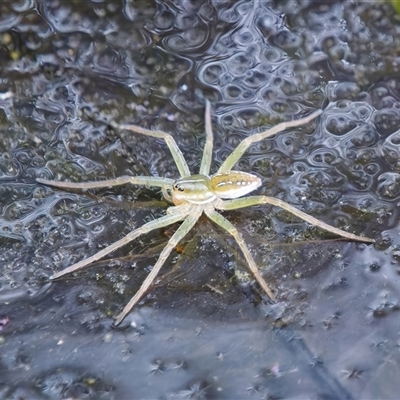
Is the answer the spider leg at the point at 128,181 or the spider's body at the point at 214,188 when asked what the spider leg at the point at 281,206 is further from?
the spider leg at the point at 128,181

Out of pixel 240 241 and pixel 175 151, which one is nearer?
pixel 240 241

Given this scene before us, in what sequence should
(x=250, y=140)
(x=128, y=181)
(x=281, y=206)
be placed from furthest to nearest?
(x=250, y=140) → (x=128, y=181) → (x=281, y=206)

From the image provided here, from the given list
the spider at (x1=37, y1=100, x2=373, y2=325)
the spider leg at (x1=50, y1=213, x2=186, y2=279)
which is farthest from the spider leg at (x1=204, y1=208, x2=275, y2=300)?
the spider leg at (x1=50, y1=213, x2=186, y2=279)

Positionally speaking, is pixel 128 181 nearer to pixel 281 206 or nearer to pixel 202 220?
pixel 202 220

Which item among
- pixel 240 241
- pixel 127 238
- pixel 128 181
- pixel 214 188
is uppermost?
pixel 128 181

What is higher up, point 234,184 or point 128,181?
point 128,181

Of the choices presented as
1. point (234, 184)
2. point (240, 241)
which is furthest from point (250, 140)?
point (240, 241)

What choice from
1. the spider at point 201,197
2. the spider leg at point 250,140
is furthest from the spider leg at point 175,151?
the spider leg at point 250,140

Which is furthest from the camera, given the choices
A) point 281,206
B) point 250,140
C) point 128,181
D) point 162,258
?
point 250,140
